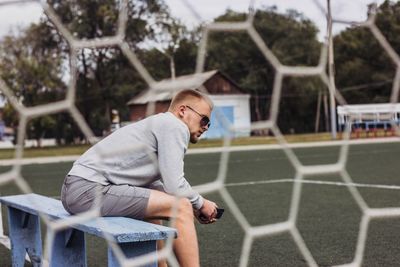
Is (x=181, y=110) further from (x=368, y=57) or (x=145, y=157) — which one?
(x=368, y=57)

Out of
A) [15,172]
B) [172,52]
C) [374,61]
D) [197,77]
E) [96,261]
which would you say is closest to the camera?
[15,172]

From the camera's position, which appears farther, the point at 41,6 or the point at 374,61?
the point at 374,61

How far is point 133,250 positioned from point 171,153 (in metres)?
0.27

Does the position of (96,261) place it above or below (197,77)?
below

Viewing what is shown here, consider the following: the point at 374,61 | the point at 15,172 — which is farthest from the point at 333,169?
the point at 374,61

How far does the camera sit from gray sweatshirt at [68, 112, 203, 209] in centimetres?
153

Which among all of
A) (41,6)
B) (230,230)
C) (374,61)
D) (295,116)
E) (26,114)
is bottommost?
(295,116)

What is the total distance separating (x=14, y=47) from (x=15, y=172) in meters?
0.40

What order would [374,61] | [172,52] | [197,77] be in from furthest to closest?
[374,61] < [172,52] < [197,77]

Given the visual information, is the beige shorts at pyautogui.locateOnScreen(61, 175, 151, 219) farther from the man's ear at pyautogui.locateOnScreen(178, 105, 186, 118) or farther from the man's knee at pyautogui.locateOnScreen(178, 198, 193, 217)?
the man's ear at pyautogui.locateOnScreen(178, 105, 186, 118)

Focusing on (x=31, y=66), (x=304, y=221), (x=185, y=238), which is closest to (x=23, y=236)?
(x=31, y=66)

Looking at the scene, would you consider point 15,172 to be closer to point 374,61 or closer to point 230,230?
point 230,230

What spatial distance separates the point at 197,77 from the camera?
4.82 feet

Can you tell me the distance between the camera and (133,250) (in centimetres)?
137
